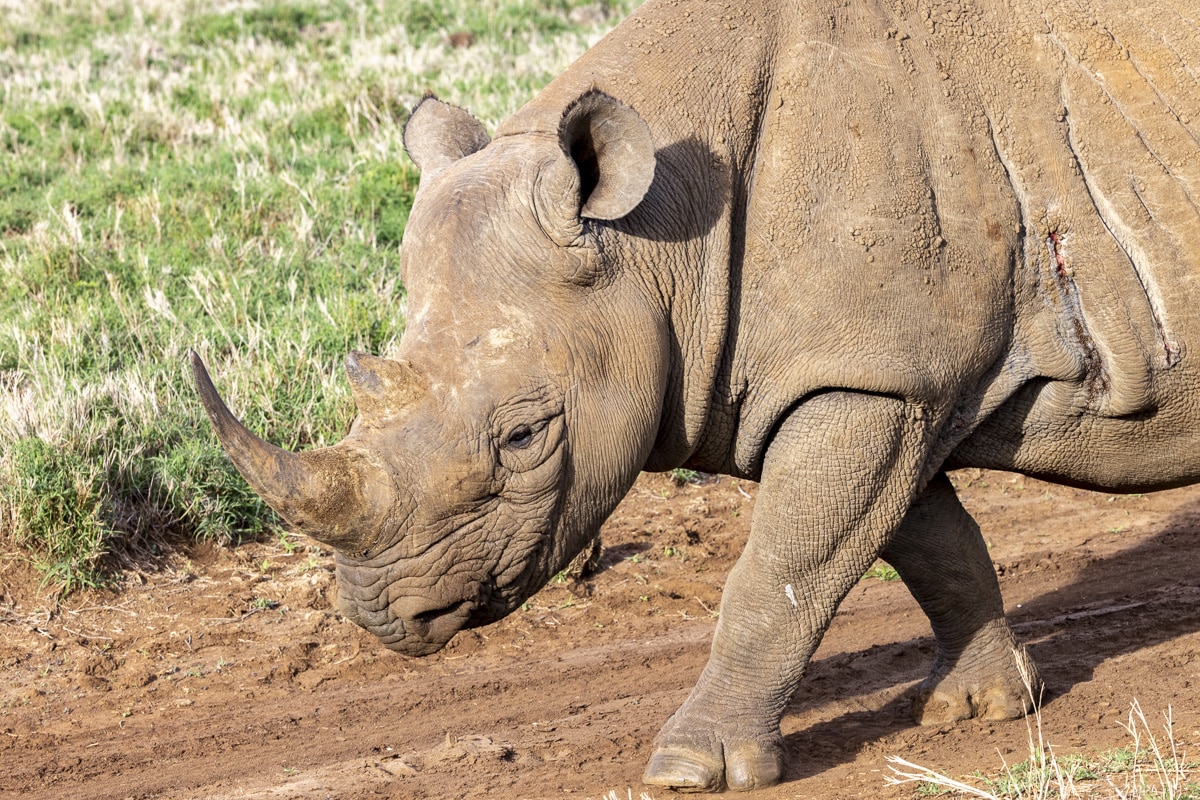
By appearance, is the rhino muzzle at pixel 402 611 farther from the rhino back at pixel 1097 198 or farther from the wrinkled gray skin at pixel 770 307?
the rhino back at pixel 1097 198

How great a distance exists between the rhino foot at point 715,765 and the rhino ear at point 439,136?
2000mm

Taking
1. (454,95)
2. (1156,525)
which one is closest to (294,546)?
(1156,525)

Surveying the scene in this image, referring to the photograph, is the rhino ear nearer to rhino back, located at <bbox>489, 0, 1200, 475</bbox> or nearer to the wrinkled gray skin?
the wrinkled gray skin

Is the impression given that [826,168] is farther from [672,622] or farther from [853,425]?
[672,622]

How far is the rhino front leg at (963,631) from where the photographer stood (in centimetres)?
520

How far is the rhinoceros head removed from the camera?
389 cm

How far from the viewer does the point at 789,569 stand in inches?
176

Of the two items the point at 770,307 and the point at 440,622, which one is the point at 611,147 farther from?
the point at 440,622

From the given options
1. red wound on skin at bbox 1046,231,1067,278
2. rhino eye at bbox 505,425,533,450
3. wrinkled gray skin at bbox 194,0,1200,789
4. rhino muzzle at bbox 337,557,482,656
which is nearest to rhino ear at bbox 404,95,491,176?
wrinkled gray skin at bbox 194,0,1200,789

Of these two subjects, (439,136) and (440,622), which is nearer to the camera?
(440,622)

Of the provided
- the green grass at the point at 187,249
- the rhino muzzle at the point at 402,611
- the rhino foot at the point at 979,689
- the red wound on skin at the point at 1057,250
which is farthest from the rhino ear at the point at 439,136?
the green grass at the point at 187,249

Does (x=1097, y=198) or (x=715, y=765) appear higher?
(x=1097, y=198)

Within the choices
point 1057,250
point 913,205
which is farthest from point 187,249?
point 1057,250

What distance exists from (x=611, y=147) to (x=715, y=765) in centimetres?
197
